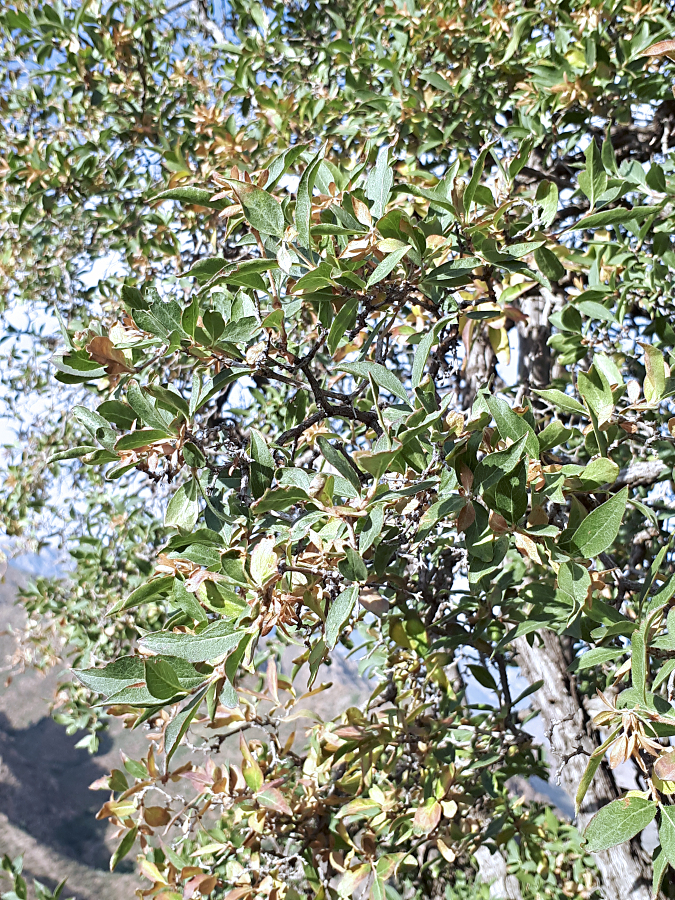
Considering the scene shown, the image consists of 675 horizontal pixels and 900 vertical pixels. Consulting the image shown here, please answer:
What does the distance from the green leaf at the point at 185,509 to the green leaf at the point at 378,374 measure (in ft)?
0.92

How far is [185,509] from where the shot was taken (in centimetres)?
92

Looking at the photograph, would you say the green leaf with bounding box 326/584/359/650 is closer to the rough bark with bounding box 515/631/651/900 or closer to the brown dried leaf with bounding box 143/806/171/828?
the brown dried leaf with bounding box 143/806/171/828

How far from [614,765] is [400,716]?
0.77 metres

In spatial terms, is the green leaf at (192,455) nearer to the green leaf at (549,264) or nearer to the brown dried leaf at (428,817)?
the green leaf at (549,264)

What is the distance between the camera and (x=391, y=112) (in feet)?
6.55

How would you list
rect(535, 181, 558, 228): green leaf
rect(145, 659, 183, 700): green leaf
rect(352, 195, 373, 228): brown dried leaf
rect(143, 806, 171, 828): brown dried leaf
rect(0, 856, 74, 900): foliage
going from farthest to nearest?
rect(0, 856, 74, 900): foliage → rect(143, 806, 171, 828): brown dried leaf → rect(535, 181, 558, 228): green leaf → rect(352, 195, 373, 228): brown dried leaf → rect(145, 659, 183, 700): green leaf

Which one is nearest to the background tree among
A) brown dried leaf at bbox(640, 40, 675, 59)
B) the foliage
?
brown dried leaf at bbox(640, 40, 675, 59)

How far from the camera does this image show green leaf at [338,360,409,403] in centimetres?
87

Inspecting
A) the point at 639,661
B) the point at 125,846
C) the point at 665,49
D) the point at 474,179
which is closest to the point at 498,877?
the point at 125,846

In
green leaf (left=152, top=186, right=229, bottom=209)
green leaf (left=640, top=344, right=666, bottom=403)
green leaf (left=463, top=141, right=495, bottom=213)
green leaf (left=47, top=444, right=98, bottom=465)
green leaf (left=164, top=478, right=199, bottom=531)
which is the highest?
green leaf (left=152, top=186, right=229, bottom=209)

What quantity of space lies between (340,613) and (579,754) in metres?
1.67

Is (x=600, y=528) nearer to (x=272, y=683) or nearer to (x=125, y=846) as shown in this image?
(x=272, y=683)

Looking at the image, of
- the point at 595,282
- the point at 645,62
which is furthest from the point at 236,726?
the point at 645,62

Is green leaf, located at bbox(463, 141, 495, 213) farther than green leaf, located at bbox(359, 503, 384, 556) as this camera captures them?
Yes
